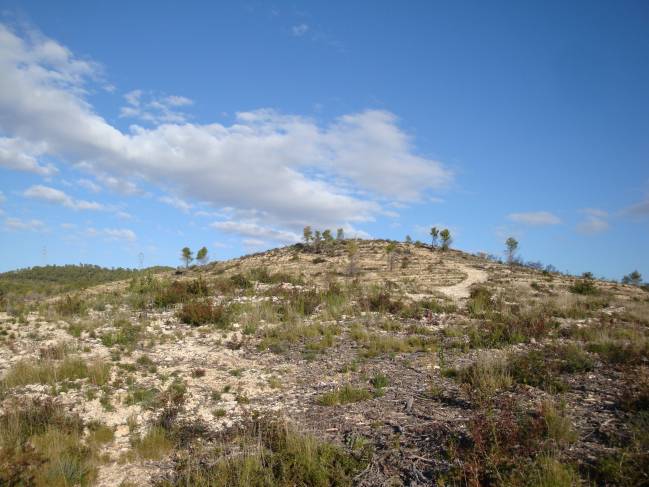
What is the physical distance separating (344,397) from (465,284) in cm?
2132

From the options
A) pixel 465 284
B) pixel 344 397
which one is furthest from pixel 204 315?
pixel 465 284

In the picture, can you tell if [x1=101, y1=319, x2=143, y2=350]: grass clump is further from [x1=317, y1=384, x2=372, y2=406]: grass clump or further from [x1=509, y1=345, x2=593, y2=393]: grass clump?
[x1=509, y1=345, x2=593, y2=393]: grass clump

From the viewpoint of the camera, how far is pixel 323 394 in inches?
340

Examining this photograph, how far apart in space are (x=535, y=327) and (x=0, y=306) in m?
19.6

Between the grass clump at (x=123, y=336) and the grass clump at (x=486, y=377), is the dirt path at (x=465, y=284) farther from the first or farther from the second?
the grass clump at (x=123, y=336)

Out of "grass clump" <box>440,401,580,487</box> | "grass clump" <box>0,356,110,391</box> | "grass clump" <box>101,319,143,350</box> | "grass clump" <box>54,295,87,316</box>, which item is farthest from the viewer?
"grass clump" <box>54,295,87,316</box>

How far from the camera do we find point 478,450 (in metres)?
5.51

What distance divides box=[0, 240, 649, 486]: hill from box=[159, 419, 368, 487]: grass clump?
1.1 inches

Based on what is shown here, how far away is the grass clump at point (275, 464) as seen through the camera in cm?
554

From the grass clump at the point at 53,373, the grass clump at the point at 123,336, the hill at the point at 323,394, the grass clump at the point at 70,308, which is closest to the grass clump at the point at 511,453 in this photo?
the hill at the point at 323,394

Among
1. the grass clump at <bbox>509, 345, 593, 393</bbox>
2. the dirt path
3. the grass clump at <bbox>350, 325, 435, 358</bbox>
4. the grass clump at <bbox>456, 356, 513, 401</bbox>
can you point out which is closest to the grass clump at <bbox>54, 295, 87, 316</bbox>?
the grass clump at <bbox>350, 325, 435, 358</bbox>

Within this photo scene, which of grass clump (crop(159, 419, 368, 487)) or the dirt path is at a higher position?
the dirt path

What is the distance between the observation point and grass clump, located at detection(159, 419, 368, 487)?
5539mm

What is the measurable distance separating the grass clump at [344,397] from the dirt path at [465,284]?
13.6 metres
